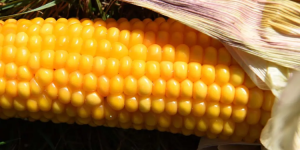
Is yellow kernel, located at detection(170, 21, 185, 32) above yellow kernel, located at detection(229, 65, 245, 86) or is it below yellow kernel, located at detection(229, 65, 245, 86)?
above

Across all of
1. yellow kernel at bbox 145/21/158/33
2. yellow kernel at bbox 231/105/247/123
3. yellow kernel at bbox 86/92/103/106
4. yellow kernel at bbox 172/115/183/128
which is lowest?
yellow kernel at bbox 172/115/183/128

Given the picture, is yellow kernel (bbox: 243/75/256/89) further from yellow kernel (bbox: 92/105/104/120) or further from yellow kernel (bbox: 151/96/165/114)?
yellow kernel (bbox: 92/105/104/120)

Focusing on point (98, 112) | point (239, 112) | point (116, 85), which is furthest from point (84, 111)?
point (239, 112)

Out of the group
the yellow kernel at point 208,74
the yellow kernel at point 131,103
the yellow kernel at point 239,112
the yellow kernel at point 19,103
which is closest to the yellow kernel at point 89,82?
the yellow kernel at point 131,103

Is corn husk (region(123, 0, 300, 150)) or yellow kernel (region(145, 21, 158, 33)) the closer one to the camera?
corn husk (region(123, 0, 300, 150))

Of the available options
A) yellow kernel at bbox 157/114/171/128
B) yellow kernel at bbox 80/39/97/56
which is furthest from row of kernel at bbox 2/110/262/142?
yellow kernel at bbox 80/39/97/56

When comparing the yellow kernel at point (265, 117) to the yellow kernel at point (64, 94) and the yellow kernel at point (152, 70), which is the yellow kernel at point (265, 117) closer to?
the yellow kernel at point (152, 70)
